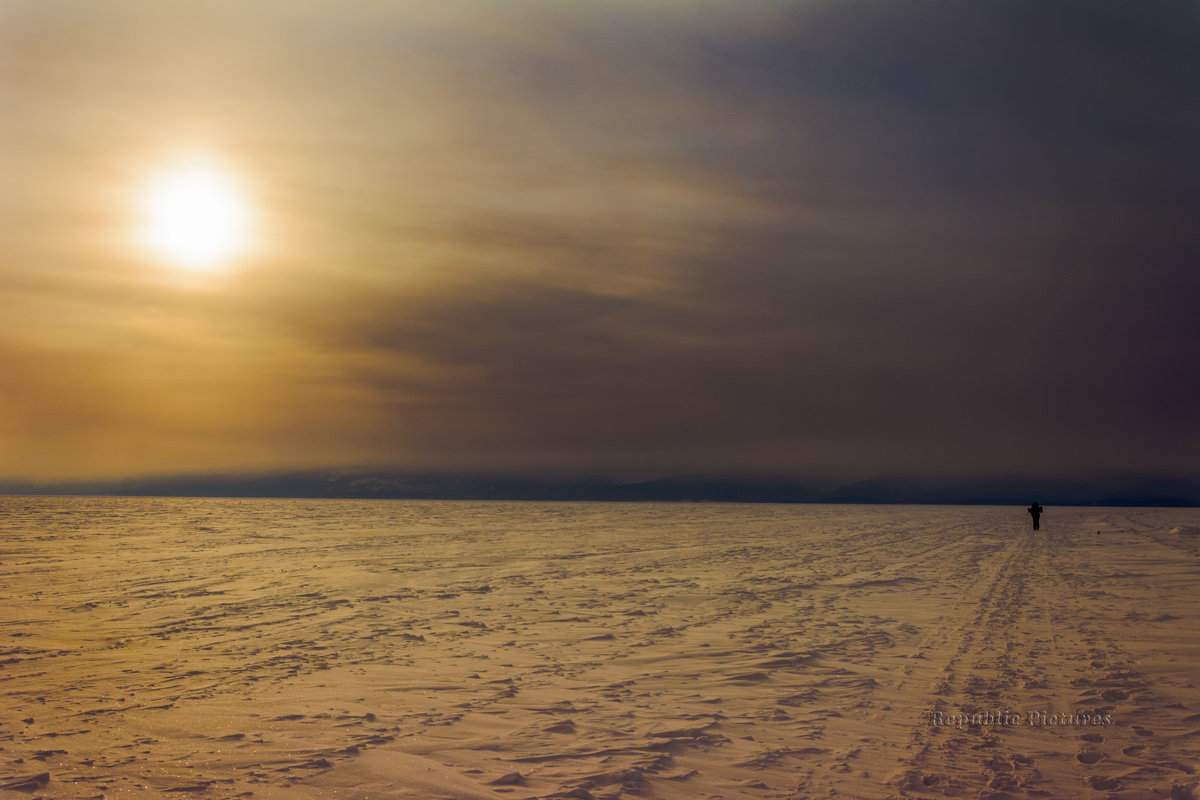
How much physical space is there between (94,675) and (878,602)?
14155mm

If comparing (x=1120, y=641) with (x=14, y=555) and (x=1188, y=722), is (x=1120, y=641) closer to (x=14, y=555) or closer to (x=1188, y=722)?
(x=1188, y=722)

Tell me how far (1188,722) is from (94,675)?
1263 centimetres

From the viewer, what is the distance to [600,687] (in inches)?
397

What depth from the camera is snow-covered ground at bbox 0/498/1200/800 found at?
695 cm

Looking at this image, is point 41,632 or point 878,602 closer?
point 41,632

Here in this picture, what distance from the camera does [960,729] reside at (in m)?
8.00

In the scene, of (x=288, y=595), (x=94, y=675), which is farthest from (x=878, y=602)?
(x=94, y=675)

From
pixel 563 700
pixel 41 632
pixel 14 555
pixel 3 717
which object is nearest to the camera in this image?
pixel 3 717

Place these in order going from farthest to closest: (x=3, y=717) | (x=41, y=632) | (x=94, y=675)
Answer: (x=41, y=632)
(x=94, y=675)
(x=3, y=717)

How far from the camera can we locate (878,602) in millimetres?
17578

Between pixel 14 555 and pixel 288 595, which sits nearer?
pixel 288 595

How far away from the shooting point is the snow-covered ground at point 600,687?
695cm

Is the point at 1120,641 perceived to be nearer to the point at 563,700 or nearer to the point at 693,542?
the point at 563,700

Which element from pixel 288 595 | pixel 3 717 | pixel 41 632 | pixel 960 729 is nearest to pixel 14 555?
pixel 288 595
